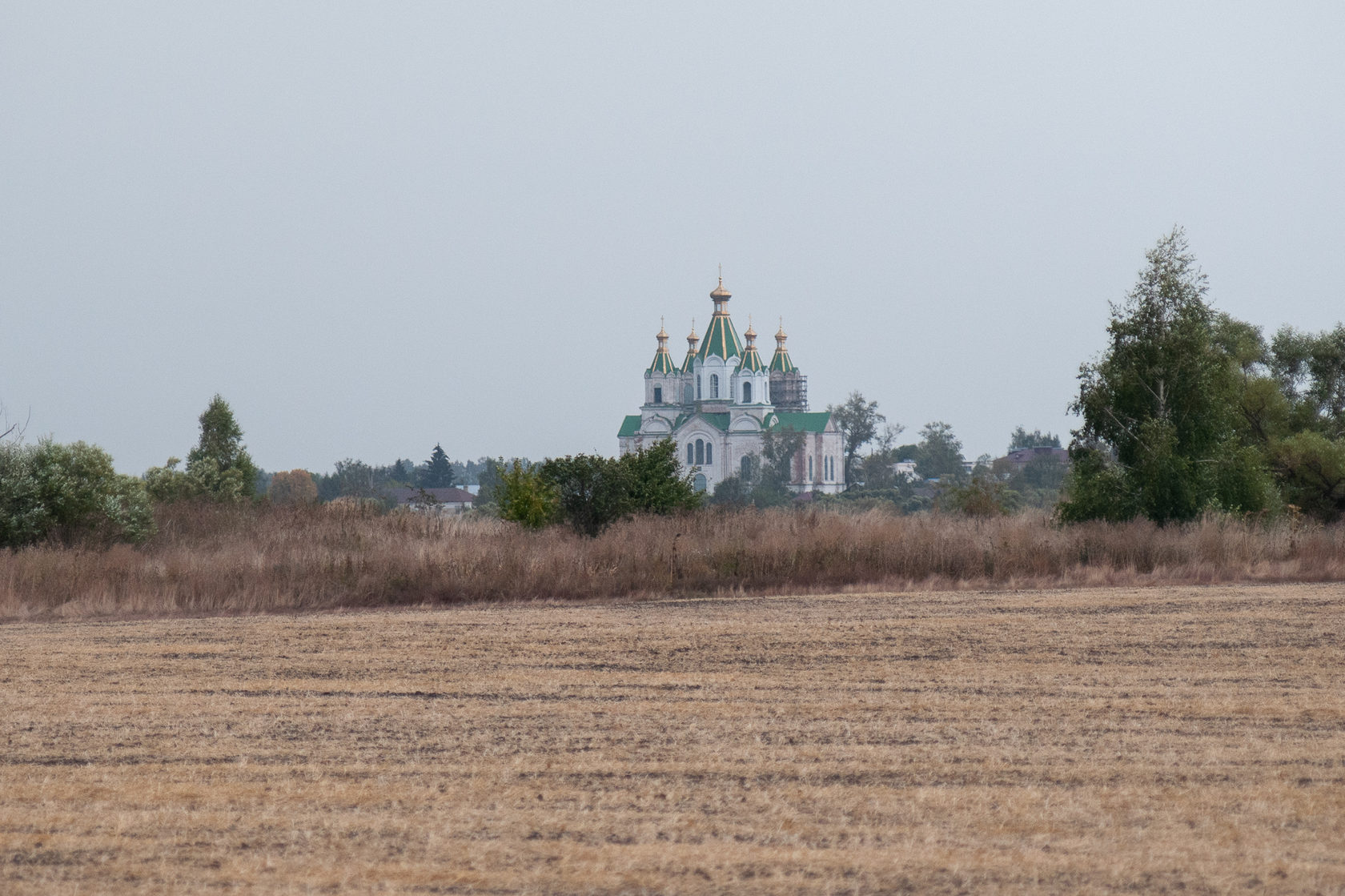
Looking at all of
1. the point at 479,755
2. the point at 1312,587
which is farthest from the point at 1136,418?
the point at 479,755

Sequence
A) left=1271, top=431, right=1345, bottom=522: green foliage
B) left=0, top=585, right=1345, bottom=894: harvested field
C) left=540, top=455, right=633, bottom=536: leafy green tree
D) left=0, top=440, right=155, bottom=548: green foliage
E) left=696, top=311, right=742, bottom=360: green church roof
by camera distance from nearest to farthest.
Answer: left=0, top=585, right=1345, bottom=894: harvested field < left=0, top=440, right=155, bottom=548: green foliage < left=540, top=455, right=633, bottom=536: leafy green tree < left=1271, top=431, right=1345, bottom=522: green foliage < left=696, top=311, right=742, bottom=360: green church roof

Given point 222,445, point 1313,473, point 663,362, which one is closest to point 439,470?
point 663,362

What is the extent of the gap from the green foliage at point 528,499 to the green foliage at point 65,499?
18.7 ft

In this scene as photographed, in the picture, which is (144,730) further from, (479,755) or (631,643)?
(631,643)

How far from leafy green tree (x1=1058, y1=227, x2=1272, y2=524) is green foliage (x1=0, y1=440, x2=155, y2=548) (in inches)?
588

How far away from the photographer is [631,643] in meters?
12.7

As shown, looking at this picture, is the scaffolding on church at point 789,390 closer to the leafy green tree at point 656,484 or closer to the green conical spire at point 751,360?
the green conical spire at point 751,360

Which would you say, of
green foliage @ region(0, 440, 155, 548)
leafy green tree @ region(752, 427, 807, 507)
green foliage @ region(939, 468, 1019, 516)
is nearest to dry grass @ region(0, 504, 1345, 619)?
green foliage @ region(0, 440, 155, 548)

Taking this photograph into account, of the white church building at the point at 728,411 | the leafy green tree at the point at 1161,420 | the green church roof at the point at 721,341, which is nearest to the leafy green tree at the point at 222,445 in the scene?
the leafy green tree at the point at 1161,420

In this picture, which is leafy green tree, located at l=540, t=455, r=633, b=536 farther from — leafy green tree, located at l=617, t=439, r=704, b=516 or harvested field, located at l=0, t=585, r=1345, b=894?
harvested field, located at l=0, t=585, r=1345, b=894

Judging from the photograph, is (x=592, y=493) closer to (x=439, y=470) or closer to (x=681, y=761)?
(x=681, y=761)

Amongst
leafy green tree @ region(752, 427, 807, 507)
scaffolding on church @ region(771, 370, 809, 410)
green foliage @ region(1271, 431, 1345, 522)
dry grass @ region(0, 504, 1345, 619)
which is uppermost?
scaffolding on church @ region(771, 370, 809, 410)

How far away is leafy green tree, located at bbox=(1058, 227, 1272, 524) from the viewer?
76.4ft

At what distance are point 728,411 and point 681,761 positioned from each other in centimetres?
11035
